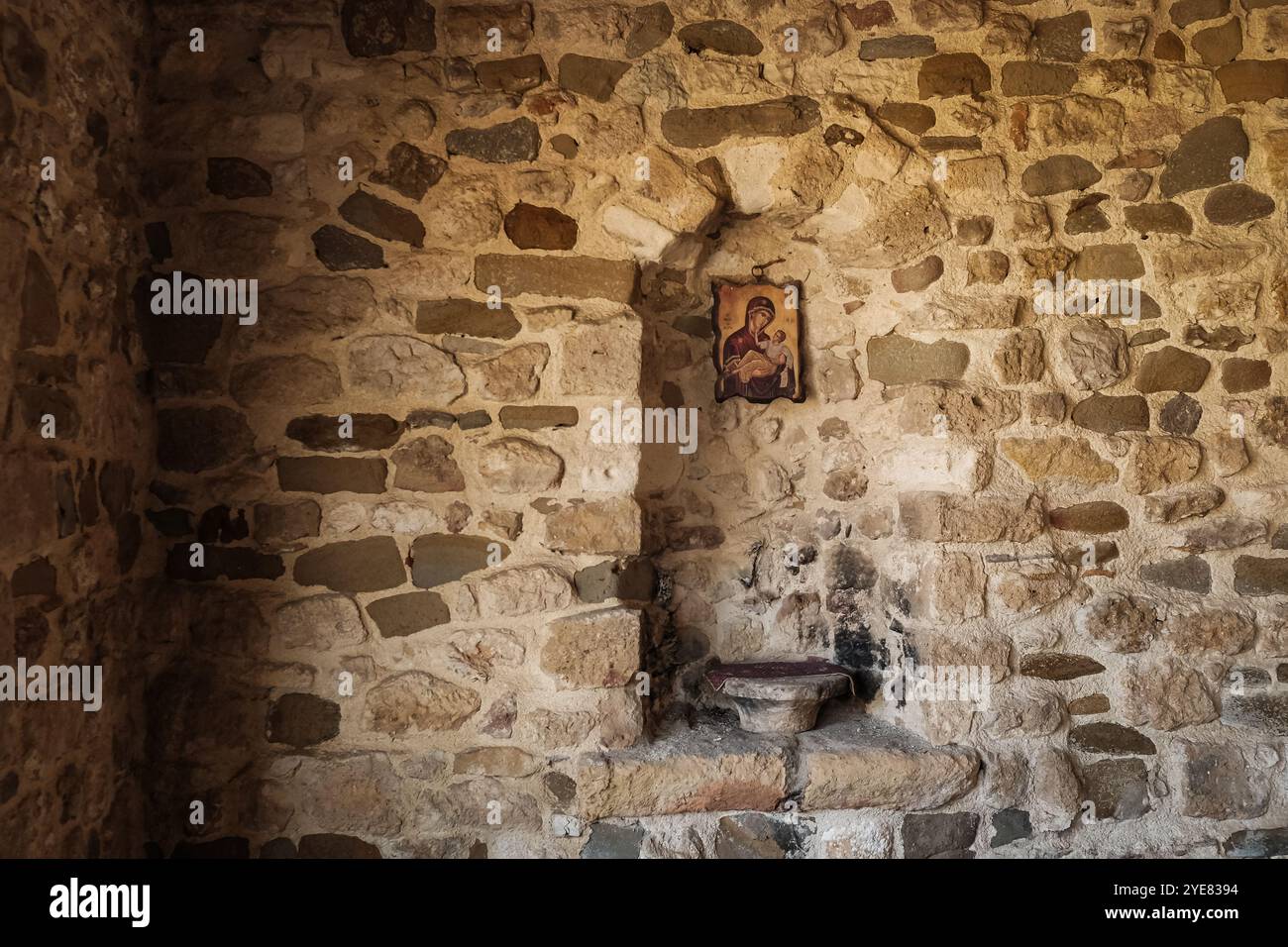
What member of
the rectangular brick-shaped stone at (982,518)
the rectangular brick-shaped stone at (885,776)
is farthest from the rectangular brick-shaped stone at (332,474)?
the rectangular brick-shaped stone at (982,518)

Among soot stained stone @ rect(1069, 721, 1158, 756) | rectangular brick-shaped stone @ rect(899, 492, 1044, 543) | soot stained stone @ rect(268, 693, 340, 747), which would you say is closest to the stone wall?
soot stained stone @ rect(268, 693, 340, 747)

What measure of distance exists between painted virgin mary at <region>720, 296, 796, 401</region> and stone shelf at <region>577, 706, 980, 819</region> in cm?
100

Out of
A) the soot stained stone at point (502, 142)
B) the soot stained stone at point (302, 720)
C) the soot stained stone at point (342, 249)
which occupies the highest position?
the soot stained stone at point (502, 142)

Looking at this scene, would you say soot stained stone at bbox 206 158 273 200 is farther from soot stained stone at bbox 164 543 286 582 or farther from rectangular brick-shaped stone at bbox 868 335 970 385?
rectangular brick-shaped stone at bbox 868 335 970 385

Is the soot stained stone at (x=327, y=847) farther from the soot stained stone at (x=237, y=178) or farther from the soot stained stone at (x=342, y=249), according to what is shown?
the soot stained stone at (x=237, y=178)

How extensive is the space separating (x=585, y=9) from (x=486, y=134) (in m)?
0.42

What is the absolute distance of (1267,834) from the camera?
226 cm

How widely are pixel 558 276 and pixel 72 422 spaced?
1149 millimetres

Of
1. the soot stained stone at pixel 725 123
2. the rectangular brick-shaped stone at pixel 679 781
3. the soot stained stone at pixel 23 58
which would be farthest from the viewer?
the soot stained stone at pixel 725 123

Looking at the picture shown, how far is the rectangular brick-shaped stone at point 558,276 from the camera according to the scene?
220 cm

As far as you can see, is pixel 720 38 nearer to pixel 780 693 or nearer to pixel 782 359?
pixel 782 359

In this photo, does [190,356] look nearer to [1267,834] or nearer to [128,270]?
[128,270]

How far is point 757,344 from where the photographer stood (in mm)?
2512

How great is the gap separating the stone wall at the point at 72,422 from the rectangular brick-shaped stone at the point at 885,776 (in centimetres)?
168
